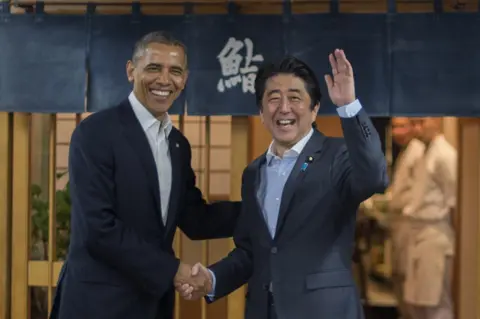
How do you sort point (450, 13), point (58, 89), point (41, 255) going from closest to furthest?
point (450, 13) < point (58, 89) < point (41, 255)

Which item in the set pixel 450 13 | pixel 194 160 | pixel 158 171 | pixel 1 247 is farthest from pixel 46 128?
pixel 450 13

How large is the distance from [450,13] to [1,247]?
118 inches

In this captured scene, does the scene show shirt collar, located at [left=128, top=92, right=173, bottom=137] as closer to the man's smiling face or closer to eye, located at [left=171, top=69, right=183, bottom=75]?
the man's smiling face

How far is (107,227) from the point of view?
2.56 m

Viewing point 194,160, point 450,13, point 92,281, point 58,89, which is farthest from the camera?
point 194,160

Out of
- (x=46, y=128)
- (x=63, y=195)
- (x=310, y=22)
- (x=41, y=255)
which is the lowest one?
(x=41, y=255)

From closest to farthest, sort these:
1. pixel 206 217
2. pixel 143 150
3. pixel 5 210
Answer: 1. pixel 143 150
2. pixel 206 217
3. pixel 5 210

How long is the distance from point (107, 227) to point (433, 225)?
2.77 metres

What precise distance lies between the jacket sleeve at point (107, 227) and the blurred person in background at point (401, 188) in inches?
101

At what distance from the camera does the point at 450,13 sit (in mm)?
3373

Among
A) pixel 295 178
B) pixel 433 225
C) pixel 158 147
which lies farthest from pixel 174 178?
pixel 433 225

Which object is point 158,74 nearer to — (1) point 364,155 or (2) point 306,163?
(2) point 306,163

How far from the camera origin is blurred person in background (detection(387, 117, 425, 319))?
15.3 feet

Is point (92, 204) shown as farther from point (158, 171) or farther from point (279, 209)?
point (279, 209)
